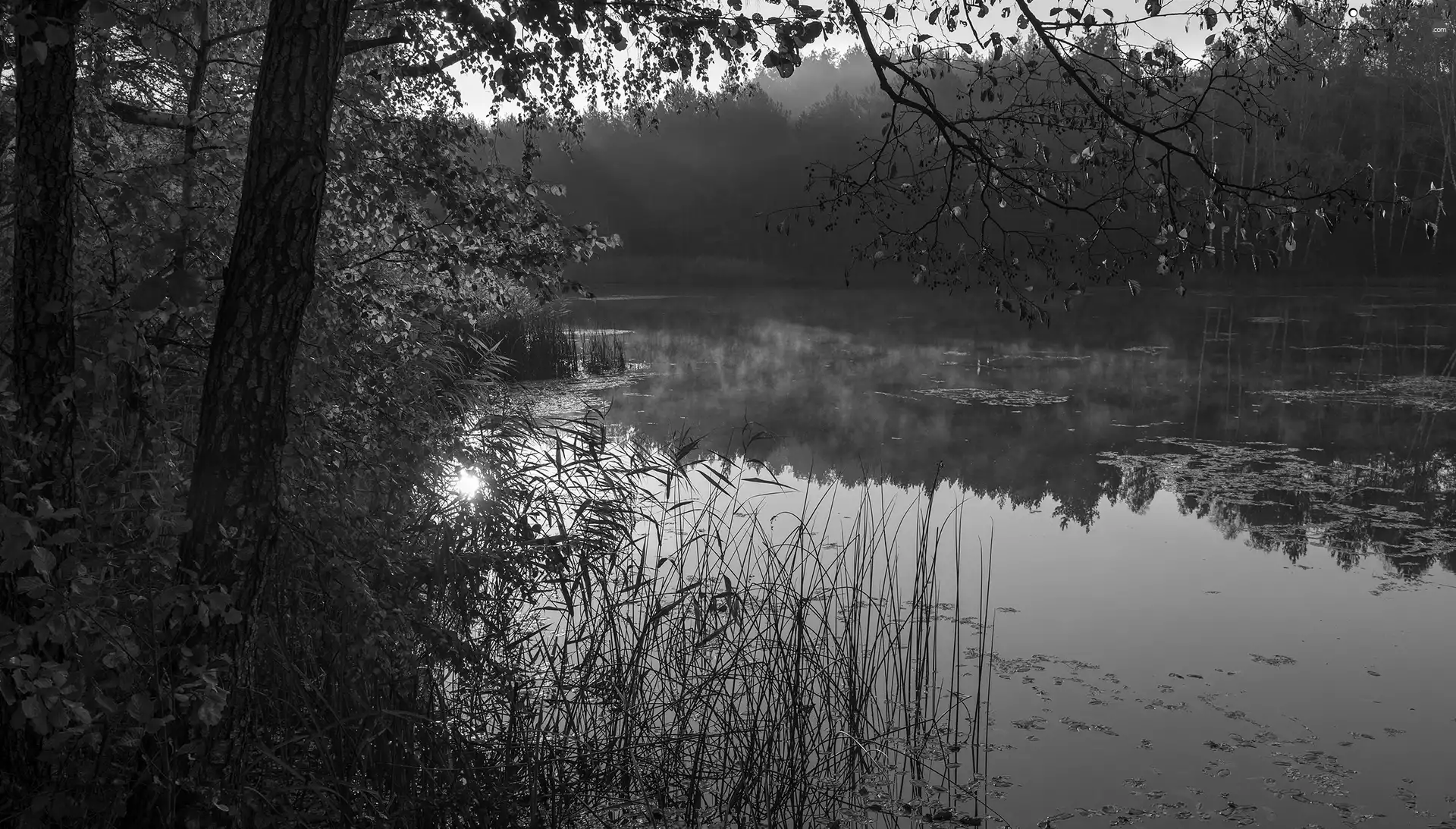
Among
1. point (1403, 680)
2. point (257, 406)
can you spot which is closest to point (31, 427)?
point (257, 406)

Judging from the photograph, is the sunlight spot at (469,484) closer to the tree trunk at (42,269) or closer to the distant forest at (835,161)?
the tree trunk at (42,269)

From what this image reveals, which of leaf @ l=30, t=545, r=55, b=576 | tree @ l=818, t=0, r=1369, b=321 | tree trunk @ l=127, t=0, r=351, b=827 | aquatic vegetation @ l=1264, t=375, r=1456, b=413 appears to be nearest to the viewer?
leaf @ l=30, t=545, r=55, b=576

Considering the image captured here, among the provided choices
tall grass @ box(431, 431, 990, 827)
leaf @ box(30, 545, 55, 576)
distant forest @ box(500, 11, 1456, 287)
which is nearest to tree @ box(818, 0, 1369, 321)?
tall grass @ box(431, 431, 990, 827)

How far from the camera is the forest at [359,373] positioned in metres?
2.26

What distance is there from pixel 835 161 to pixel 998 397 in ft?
79.7

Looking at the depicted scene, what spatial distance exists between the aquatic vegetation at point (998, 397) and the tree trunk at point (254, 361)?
11.0m

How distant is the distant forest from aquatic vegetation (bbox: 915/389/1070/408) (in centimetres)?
1417

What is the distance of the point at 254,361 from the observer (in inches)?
91.4

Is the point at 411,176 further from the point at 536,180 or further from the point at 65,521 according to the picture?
the point at 65,521

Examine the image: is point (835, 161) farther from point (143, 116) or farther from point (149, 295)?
point (149, 295)

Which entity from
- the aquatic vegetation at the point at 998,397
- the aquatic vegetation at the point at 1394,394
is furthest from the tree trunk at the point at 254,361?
the aquatic vegetation at the point at 1394,394

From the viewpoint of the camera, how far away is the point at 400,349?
479 centimetres

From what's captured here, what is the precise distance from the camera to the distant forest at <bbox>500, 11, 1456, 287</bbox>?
3105 centimetres

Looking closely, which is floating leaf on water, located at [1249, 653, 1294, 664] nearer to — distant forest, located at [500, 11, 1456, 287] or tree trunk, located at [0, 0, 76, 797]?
tree trunk, located at [0, 0, 76, 797]
